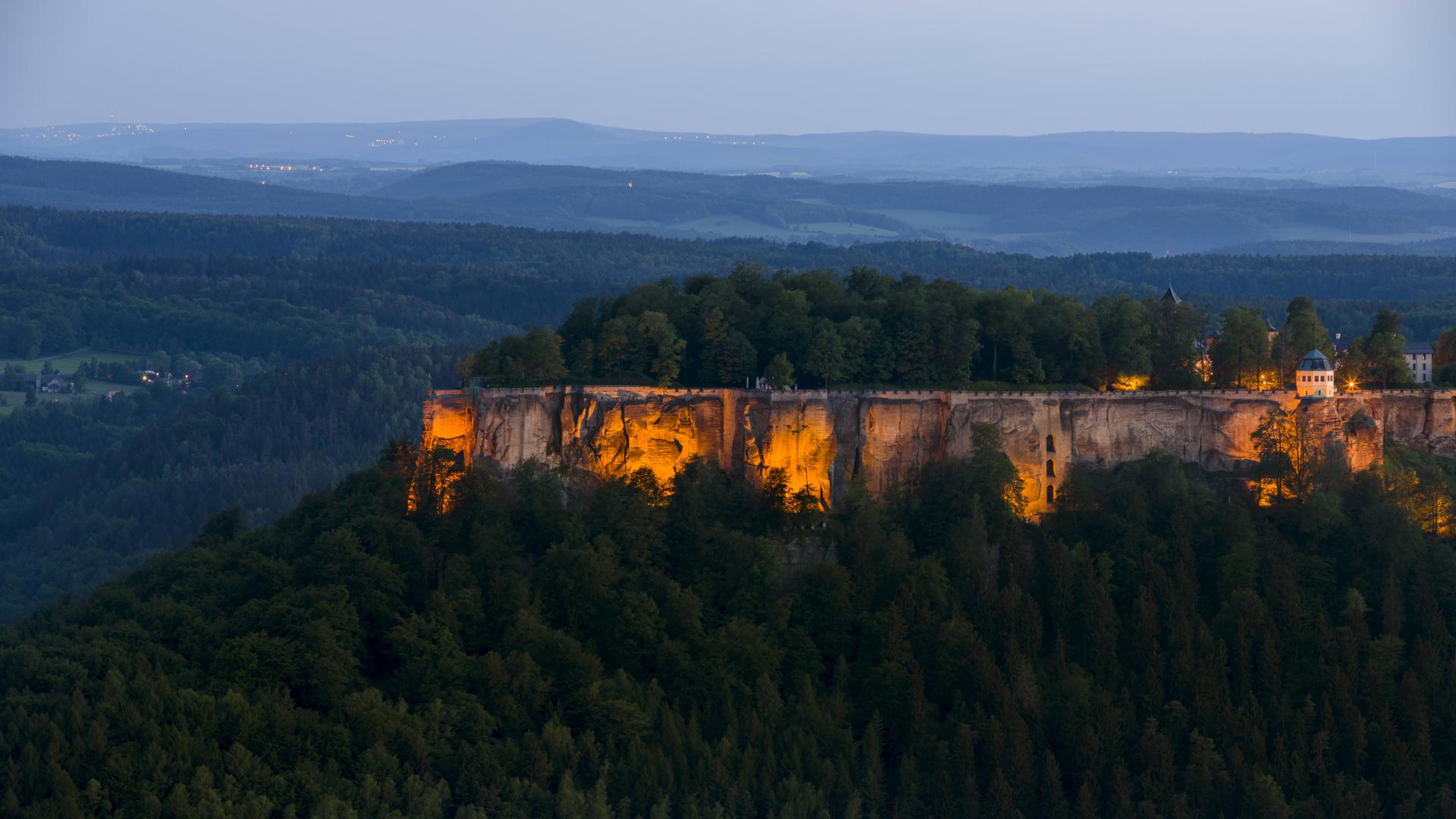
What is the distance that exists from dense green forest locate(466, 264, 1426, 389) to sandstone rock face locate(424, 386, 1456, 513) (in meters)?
2.28

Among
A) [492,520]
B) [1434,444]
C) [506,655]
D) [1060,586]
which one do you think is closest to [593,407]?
[492,520]

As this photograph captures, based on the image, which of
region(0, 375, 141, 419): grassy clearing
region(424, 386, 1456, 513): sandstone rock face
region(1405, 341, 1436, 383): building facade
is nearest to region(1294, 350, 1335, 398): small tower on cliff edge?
region(424, 386, 1456, 513): sandstone rock face

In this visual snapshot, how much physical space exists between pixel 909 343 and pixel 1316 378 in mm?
14934

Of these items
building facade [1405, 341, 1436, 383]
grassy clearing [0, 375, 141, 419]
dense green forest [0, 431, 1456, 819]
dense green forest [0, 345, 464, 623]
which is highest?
building facade [1405, 341, 1436, 383]

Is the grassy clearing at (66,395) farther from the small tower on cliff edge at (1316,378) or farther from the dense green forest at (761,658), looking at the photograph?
the small tower on cliff edge at (1316,378)

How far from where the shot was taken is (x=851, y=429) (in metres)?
93.1

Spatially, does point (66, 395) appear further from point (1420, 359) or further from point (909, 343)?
point (1420, 359)

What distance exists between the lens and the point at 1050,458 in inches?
3696

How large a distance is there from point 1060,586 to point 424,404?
23.7 m

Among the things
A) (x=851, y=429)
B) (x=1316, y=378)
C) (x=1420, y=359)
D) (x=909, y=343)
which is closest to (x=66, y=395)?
(x=909, y=343)

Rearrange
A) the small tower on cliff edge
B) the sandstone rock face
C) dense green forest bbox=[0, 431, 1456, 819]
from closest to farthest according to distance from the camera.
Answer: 1. dense green forest bbox=[0, 431, 1456, 819]
2. the sandstone rock face
3. the small tower on cliff edge

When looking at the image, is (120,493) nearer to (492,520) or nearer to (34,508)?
(34,508)

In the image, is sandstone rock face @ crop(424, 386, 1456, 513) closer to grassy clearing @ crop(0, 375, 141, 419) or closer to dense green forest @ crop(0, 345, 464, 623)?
dense green forest @ crop(0, 345, 464, 623)

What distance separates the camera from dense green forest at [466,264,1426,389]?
9644cm
